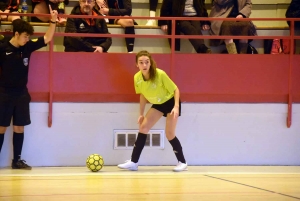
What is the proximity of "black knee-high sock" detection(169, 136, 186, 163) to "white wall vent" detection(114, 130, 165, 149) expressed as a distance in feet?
1.96

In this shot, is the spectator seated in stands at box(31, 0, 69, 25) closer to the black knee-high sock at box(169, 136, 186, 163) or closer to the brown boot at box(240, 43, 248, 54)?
the brown boot at box(240, 43, 248, 54)

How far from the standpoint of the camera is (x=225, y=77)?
9.35 meters

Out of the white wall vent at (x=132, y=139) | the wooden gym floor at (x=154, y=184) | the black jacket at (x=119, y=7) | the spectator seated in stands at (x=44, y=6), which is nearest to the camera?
the wooden gym floor at (x=154, y=184)

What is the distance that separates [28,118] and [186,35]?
2644 millimetres

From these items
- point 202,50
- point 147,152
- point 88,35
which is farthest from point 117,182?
point 202,50

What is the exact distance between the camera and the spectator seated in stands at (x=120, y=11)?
32.6 feet

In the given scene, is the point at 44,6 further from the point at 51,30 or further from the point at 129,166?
the point at 129,166

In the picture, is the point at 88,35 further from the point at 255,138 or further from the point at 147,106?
the point at 255,138

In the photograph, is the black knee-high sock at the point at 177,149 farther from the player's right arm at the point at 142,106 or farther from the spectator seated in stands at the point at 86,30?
the spectator seated in stands at the point at 86,30

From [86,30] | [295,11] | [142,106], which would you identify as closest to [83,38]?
[86,30]

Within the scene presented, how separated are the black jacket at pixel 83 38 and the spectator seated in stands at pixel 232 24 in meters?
1.83

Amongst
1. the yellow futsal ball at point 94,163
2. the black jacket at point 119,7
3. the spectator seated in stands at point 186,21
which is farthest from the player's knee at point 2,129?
the spectator seated in stands at point 186,21

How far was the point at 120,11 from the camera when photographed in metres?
10.2

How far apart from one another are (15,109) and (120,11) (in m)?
2.76
